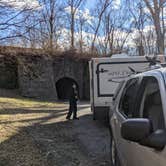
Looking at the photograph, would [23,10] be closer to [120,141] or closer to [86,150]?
[86,150]

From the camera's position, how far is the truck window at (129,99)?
5228 millimetres

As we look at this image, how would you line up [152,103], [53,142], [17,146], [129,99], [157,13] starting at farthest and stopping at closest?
1. [157,13]
2. [53,142]
3. [17,146]
4. [129,99]
5. [152,103]

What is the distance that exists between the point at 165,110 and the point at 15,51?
15421 mm

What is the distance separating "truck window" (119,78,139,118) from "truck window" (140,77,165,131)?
0.29 m

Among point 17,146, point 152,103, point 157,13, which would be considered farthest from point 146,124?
point 157,13

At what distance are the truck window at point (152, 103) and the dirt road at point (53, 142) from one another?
4205mm

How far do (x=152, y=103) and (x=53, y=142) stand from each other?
740 centimetres

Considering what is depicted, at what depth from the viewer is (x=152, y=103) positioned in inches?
180

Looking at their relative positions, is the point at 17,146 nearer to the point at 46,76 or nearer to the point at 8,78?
the point at 46,76

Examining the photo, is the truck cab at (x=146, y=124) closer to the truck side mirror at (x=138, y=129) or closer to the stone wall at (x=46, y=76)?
the truck side mirror at (x=138, y=129)

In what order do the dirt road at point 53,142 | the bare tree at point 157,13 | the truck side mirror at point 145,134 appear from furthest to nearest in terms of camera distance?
1. the bare tree at point 157,13
2. the dirt road at point 53,142
3. the truck side mirror at point 145,134

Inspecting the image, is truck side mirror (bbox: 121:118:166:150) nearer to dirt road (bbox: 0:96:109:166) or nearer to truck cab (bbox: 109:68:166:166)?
truck cab (bbox: 109:68:166:166)

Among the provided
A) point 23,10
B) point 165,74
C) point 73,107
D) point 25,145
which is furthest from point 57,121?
point 165,74

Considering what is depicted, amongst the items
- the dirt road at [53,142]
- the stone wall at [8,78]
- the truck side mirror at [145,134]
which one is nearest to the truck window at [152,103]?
the truck side mirror at [145,134]
